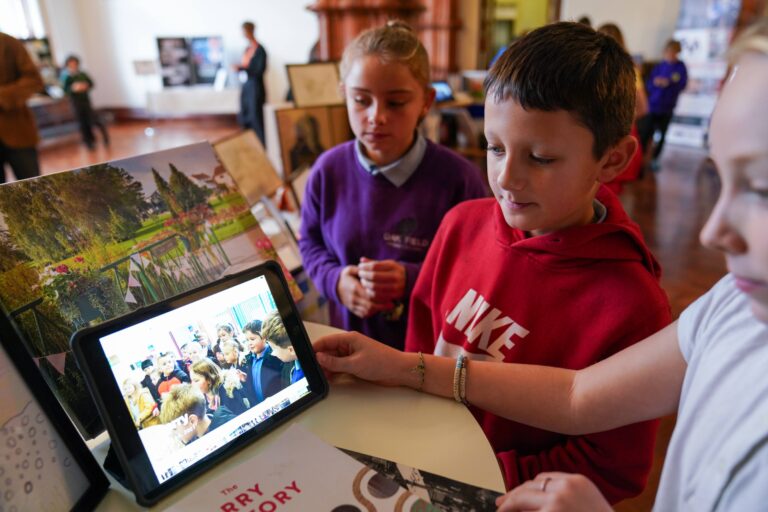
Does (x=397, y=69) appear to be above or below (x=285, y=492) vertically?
above

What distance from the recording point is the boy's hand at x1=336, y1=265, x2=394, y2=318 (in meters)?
1.22

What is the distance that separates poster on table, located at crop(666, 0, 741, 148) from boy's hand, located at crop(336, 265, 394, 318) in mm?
6362

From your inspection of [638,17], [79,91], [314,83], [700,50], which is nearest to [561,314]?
[314,83]

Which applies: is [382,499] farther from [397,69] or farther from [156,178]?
[397,69]

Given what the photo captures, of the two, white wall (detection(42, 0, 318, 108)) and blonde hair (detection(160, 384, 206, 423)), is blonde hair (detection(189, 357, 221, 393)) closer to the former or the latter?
blonde hair (detection(160, 384, 206, 423))

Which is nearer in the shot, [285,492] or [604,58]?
[285,492]

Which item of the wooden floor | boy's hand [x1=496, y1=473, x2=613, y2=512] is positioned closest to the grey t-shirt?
boy's hand [x1=496, y1=473, x2=613, y2=512]

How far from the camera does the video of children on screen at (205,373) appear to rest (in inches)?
23.3

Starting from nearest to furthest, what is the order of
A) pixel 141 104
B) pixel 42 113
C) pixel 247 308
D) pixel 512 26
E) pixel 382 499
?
1. pixel 382 499
2. pixel 247 308
3. pixel 512 26
4. pixel 42 113
5. pixel 141 104

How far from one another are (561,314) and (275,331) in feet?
1.50

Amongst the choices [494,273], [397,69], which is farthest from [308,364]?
[397,69]

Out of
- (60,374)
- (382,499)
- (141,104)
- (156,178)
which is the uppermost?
(156,178)

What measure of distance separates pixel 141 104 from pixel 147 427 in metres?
10.4

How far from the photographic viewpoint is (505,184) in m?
0.75
